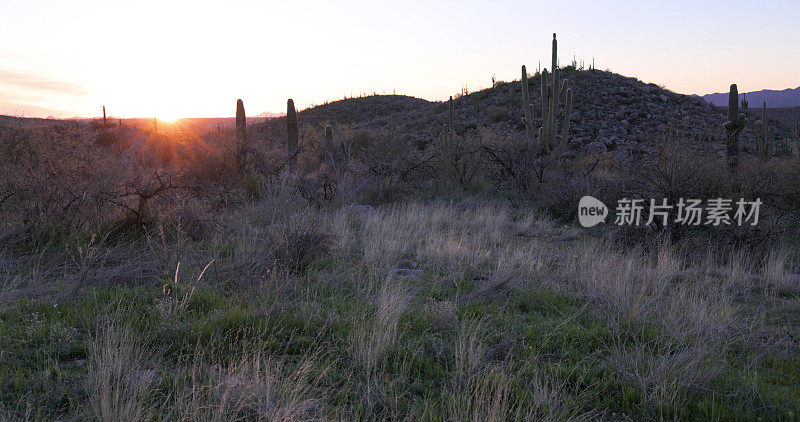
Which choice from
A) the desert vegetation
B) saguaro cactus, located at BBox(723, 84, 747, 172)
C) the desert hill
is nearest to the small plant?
the desert vegetation

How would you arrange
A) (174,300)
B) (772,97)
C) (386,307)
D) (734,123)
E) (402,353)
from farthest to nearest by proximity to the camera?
(772,97), (734,123), (174,300), (386,307), (402,353)

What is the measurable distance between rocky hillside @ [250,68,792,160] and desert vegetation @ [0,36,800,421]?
1449 centimetres

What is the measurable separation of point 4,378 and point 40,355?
1.39 feet

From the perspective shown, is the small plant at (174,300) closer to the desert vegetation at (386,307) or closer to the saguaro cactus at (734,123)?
the desert vegetation at (386,307)

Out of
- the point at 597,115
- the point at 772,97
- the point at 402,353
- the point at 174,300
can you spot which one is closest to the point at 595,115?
the point at 597,115

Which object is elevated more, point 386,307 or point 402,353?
point 386,307

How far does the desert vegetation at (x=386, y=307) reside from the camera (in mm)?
3031

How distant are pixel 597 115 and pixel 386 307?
97.3 ft

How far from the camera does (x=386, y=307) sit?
4.26 m

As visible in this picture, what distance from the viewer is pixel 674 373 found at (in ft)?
10.9

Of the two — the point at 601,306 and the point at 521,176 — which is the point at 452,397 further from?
the point at 521,176

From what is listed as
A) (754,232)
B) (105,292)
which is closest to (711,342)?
(754,232)

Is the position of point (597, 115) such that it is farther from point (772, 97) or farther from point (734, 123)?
point (772, 97)

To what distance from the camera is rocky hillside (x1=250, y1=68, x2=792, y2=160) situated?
2645 centimetres
